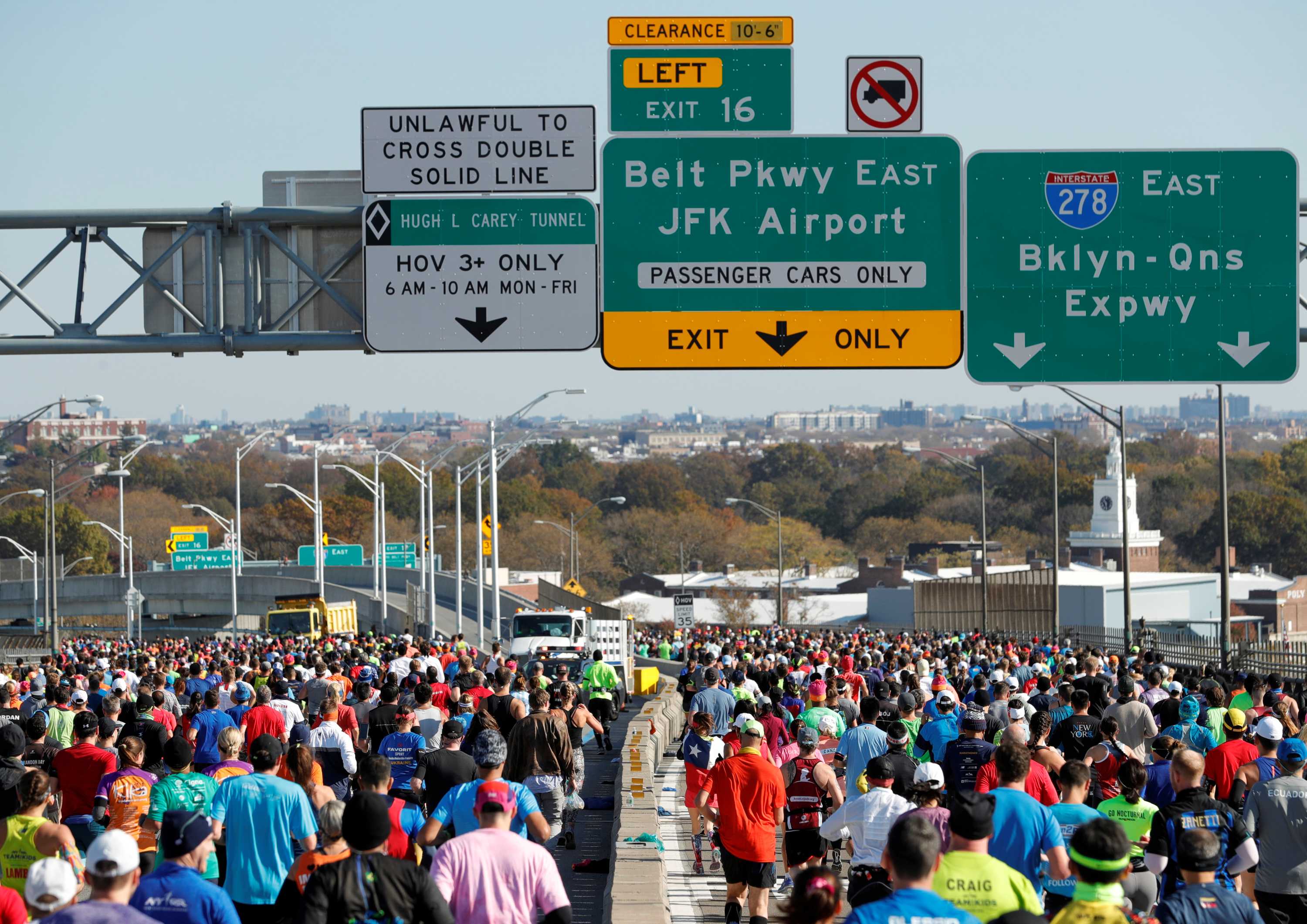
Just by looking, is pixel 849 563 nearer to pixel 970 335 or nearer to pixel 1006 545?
pixel 1006 545

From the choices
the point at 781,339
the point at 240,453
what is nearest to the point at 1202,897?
the point at 781,339

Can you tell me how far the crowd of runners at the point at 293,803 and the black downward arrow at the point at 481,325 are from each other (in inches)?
115

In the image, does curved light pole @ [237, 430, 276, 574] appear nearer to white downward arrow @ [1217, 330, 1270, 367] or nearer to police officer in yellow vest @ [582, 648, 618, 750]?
police officer in yellow vest @ [582, 648, 618, 750]

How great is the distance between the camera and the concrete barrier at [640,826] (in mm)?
9547

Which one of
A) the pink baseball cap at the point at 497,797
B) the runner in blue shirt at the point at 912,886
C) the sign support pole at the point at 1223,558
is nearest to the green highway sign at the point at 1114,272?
the pink baseball cap at the point at 497,797

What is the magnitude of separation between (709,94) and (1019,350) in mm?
3321

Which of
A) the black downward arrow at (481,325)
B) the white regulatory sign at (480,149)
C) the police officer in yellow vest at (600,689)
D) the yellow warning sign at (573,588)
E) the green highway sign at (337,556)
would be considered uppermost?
the white regulatory sign at (480,149)

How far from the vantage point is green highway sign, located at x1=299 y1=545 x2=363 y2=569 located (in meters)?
98.9

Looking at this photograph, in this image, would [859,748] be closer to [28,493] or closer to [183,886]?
[183,886]

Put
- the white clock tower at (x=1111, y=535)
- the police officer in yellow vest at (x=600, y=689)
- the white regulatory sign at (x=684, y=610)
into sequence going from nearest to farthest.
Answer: the police officer in yellow vest at (x=600, y=689) < the white regulatory sign at (x=684, y=610) < the white clock tower at (x=1111, y=535)

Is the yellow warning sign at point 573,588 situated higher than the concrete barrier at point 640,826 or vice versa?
the concrete barrier at point 640,826

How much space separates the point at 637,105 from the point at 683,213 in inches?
38.2

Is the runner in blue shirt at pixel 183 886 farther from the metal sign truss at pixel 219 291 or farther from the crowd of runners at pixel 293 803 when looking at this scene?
the metal sign truss at pixel 219 291

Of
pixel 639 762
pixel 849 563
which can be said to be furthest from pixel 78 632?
pixel 639 762
